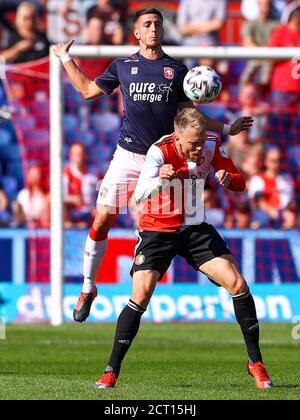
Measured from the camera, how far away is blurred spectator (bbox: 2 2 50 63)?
1911 cm

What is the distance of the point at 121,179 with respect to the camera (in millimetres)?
10633

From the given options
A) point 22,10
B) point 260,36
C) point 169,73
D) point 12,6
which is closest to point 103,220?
point 169,73

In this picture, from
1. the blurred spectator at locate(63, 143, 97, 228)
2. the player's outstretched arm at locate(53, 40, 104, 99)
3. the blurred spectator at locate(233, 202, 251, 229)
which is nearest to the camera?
the player's outstretched arm at locate(53, 40, 104, 99)

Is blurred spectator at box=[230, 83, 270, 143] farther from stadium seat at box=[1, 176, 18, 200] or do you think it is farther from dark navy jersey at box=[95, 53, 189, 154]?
dark navy jersey at box=[95, 53, 189, 154]

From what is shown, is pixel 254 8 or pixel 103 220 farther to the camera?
pixel 254 8

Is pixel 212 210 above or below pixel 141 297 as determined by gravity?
below

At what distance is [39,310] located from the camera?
16.3m

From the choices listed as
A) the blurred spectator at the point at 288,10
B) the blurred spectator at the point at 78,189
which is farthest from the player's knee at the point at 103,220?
the blurred spectator at the point at 288,10

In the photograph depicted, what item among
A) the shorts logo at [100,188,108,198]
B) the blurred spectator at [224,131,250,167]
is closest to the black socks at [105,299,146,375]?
the shorts logo at [100,188,108,198]

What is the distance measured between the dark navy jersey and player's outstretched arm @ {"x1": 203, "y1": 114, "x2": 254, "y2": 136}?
436mm

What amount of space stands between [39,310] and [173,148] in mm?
7997

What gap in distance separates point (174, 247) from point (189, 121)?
1009 millimetres

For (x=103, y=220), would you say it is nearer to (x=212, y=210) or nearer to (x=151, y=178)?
(x=151, y=178)

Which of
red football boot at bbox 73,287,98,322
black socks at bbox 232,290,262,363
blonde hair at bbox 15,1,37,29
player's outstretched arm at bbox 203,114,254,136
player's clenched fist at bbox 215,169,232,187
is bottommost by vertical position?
red football boot at bbox 73,287,98,322
